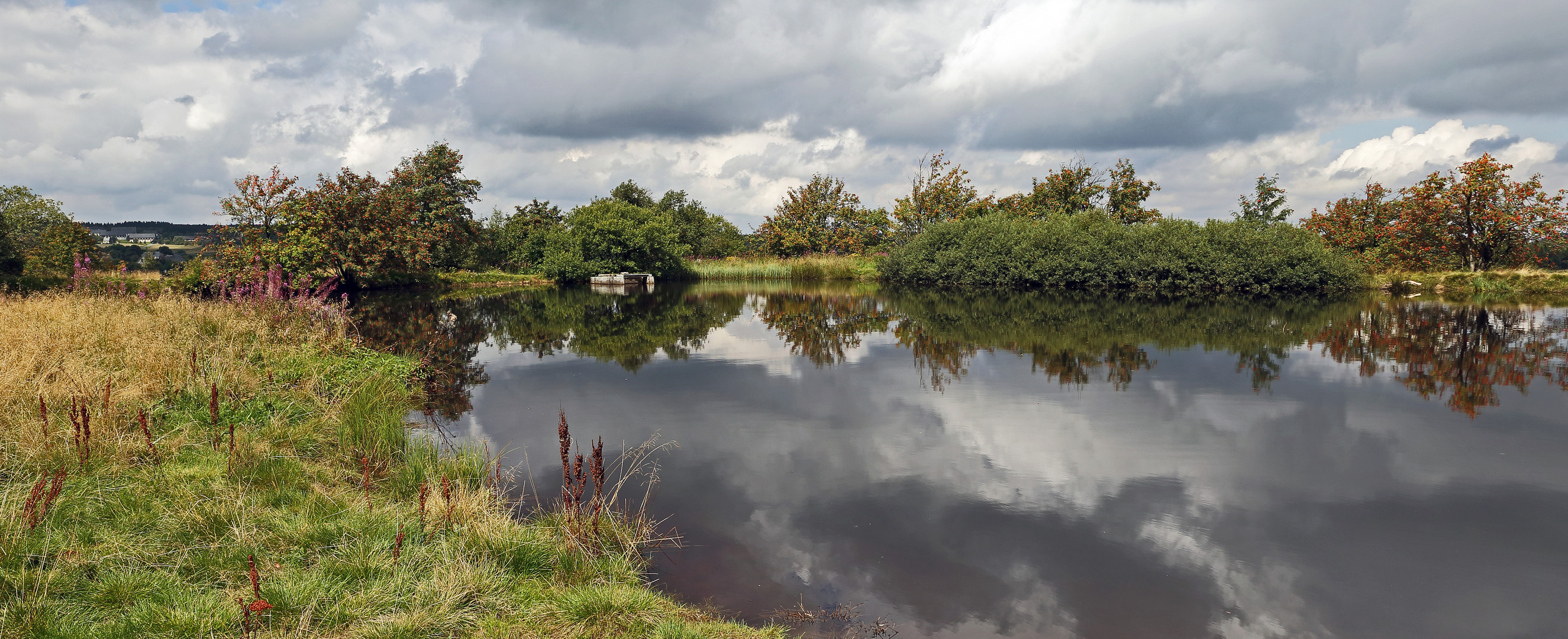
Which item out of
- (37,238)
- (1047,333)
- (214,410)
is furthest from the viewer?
(37,238)

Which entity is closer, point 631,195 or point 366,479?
point 366,479

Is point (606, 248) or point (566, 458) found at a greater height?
point (606, 248)

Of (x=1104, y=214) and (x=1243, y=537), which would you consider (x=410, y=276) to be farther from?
(x=1243, y=537)

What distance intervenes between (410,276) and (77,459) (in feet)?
118

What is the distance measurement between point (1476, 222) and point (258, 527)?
44.1m

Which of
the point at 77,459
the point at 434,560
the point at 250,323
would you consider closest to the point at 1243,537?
the point at 434,560

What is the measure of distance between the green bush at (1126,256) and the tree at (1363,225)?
9.04 metres

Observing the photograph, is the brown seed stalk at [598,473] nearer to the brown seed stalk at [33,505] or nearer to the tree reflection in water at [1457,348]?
the brown seed stalk at [33,505]

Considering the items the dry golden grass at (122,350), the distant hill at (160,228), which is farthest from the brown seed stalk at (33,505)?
the distant hill at (160,228)

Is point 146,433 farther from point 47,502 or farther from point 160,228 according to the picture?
A: point 160,228

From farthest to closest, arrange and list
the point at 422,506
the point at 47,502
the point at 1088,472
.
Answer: the point at 1088,472, the point at 422,506, the point at 47,502

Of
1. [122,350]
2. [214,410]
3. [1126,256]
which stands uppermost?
[1126,256]

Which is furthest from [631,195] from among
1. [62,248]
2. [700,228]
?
[62,248]

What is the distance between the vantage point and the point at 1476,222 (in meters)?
31.5
